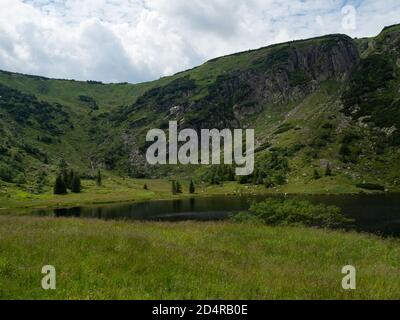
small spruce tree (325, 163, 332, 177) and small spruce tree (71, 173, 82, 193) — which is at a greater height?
small spruce tree (325, 163, 332, 177)

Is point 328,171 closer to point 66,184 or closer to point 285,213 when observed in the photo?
point 66,184

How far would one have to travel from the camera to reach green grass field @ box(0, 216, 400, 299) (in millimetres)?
12000

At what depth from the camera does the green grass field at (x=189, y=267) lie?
12.0m

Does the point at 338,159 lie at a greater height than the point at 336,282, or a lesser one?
greater

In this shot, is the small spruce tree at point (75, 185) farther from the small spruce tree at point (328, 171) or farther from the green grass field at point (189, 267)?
the green grass field at point (189, 267)

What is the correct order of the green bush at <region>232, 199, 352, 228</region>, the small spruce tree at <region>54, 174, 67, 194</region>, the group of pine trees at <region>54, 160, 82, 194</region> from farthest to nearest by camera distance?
the group of pine trees at <region>54, 160, 82, 194</region> < the small spruce tree at <region>54, 174, 67, 194</region> < the green bush at <region>232, 199, 352, 228</region>

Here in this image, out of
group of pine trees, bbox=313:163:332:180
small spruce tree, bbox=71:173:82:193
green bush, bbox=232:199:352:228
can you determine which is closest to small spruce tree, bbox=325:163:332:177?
group of pine trees, bbox=313:163:332:180

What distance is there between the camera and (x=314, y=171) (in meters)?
174

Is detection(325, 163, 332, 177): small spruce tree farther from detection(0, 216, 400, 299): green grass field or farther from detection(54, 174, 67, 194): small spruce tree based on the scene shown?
detection(0, 216, 400, 299): green grass field

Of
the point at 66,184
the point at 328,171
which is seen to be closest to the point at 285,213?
the point at 328,171

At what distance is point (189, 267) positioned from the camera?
14.8 m
